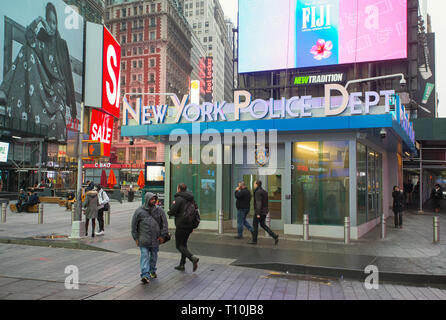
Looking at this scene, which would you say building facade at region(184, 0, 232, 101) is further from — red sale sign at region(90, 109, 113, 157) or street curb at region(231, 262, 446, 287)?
street curb at region(231, 262, 446, 287)

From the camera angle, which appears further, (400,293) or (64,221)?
(64,221)

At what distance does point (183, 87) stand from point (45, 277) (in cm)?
9277

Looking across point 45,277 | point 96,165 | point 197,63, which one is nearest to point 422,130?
point 45,277

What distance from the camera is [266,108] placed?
41.2 ft

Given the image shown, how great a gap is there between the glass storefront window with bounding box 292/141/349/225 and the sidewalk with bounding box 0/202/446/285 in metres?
1.07

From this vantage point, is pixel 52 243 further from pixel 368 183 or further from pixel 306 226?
pixel 368 183

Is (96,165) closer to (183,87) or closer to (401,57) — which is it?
(401,57)

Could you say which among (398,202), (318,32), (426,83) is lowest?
(398,202)

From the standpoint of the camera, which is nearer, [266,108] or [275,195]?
[266,108]

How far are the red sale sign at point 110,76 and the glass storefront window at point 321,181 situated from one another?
675cm

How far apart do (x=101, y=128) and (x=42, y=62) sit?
52.4m

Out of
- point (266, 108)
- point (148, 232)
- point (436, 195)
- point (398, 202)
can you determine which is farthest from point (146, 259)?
point (436, 195)

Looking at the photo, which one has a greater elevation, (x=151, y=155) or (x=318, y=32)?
(x=318, y=32)
